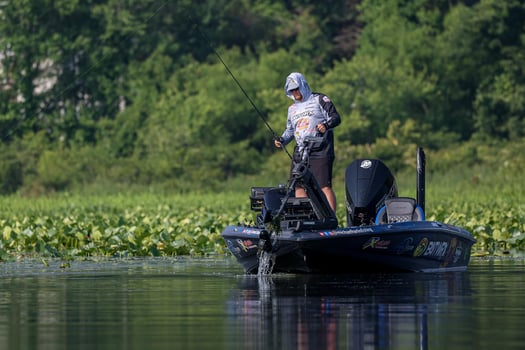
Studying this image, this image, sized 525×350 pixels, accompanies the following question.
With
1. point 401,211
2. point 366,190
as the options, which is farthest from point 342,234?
point 366,190

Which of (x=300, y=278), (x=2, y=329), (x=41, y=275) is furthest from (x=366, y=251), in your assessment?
(x=2, y=329)

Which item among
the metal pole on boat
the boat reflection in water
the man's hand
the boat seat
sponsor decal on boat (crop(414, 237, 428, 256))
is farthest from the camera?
the metal pole on boat

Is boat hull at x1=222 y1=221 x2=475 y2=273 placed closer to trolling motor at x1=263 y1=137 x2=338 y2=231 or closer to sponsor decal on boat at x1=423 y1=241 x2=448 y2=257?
sponsor decal on boat at x1=423 y1=241 x2=448 y2=257

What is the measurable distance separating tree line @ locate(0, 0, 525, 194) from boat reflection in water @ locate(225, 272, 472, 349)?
33659 millimetres

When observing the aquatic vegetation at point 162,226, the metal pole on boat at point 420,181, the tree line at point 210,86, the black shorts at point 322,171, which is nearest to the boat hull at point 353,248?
the metal pole on boat at point 420,181

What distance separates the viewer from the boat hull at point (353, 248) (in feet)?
48.0

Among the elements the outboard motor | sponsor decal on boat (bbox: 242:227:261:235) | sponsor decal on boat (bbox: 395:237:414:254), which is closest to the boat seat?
the outboard motor

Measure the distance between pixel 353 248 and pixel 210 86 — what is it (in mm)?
38308

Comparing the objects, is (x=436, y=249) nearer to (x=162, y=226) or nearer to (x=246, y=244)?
(x=246, y=244)

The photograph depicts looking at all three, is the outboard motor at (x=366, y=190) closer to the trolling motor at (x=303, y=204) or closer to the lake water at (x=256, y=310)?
the lake water at (x=256, y=310)

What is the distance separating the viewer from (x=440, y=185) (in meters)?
39.9

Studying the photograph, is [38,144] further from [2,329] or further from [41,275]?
[2,329]

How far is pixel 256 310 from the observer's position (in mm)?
11828

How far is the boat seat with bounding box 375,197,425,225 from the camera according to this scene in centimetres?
1589
